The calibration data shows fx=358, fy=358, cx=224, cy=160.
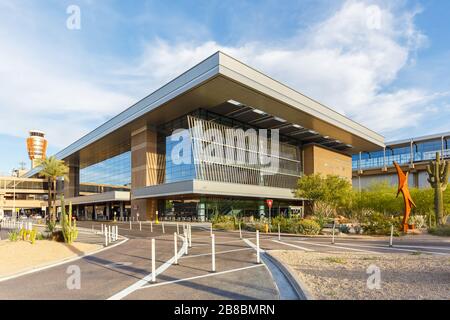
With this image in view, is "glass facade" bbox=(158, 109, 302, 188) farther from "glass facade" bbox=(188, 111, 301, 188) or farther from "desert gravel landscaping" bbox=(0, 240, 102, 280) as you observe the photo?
"desert gravel landscaping" bbox=(0, 240, 102, 280)

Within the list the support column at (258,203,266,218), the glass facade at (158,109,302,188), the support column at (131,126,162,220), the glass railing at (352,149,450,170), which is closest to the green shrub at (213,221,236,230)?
the glass facade at (158,109,302,188)

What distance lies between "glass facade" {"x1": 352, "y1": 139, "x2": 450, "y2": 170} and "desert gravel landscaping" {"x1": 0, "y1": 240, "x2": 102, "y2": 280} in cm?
7942

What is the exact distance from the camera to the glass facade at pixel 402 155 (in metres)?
78.1

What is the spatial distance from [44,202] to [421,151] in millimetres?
100979

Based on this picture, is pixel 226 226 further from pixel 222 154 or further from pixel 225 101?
pixel 222 154

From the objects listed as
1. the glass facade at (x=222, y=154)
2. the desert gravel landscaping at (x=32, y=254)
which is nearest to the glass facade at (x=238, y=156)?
the glass facade at (x=222, y=154)

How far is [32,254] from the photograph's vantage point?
14.4 m

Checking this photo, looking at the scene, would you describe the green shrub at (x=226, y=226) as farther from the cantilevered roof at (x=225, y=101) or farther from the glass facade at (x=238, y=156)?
the cantilevered roof at (x=225, y=101)

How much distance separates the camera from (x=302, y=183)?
36.4 meters

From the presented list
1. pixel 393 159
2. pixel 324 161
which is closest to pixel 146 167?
pixel 324 161

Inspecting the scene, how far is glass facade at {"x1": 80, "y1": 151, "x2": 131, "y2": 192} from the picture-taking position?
6519cm

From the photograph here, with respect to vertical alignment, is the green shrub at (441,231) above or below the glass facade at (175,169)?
below

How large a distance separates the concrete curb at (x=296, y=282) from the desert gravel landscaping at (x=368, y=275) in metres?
0.11

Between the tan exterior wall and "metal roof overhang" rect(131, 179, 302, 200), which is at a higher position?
the tan exterior wall
